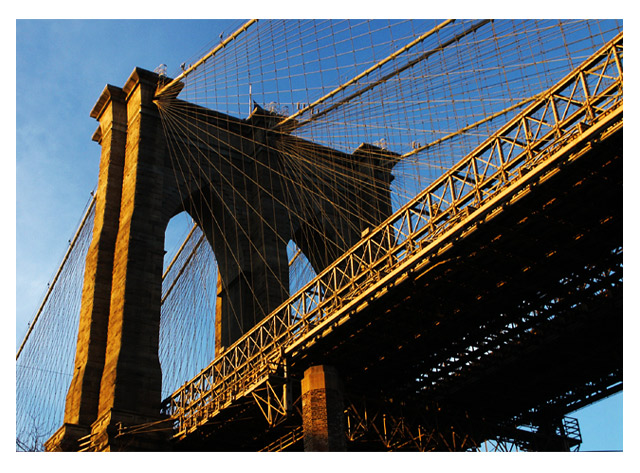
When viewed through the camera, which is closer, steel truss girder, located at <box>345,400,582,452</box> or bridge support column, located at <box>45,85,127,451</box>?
steel truss girder, located at <box>345,400,582,452</box>

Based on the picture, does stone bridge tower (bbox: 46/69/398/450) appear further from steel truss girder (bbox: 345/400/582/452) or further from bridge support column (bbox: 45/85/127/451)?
steel truss girder (bbox: 345/400/582/452)

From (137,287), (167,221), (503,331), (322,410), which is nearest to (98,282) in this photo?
(137,287)

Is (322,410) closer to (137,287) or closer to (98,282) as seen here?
(137,287)

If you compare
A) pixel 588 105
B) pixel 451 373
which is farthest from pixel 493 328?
pixel 588 105

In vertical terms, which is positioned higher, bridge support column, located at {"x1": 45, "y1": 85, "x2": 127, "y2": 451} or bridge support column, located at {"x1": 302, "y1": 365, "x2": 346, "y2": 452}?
bridge support column, located at {"x1": 45, "y1": 85, "x2": 127, "y2": 451}

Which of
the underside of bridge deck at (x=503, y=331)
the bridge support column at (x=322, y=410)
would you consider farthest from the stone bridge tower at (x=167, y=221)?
the bridge support column at (x=322, y=410)

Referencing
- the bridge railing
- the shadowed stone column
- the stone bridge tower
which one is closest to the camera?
the bridge railing

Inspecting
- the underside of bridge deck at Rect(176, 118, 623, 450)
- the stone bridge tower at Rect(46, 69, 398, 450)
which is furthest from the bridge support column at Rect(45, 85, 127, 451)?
the underside of bridge deck at Rect(176, 118, 623, 450)
